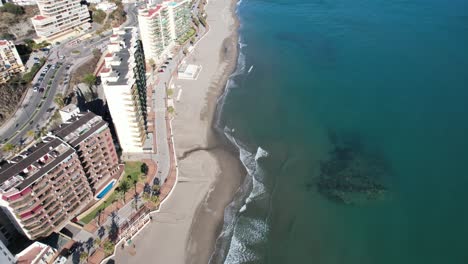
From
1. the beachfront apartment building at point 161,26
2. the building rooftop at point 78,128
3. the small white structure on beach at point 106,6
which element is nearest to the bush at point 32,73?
the beachfront apartment building at point 161,26

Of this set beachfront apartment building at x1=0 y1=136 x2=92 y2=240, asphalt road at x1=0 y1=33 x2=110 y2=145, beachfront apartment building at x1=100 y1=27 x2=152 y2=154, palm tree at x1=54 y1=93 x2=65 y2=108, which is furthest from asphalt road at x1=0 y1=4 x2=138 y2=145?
beachfront apartment building at x1=0 y1=136 x2=92 y2=240

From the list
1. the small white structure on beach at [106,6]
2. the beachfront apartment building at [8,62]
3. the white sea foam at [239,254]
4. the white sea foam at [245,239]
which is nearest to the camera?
the white sea foam at [239,254]

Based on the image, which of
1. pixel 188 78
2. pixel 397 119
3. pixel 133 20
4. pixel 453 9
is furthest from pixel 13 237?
pixel 453 9

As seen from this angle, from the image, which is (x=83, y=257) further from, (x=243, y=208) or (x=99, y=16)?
(x=99, y=16)

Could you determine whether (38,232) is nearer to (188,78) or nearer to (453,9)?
(188,78)

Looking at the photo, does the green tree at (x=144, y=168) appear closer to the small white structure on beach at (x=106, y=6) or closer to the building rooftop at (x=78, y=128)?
the building rooftop at (x=78, y=128)

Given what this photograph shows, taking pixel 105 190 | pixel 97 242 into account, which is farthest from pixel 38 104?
pixel 97 242
